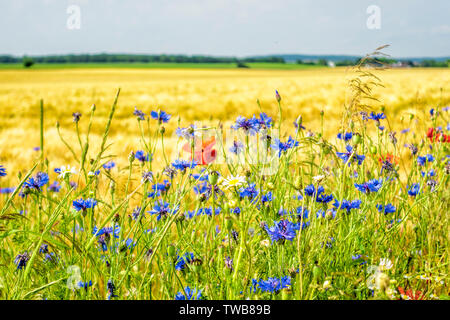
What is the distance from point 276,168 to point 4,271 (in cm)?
71

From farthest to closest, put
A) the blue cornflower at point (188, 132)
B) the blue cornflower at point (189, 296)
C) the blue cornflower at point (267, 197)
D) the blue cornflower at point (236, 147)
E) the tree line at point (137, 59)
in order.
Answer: the tree line at point (137, 59)
the blue cornflower at point (236, 147)
the blue cornflower at point (267, 197)
the blue cornflower at point (188, 132)
the blue cornflower at point (189, 296)

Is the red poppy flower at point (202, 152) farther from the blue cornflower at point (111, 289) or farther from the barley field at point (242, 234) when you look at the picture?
the blue cornflower at point (111, 289)

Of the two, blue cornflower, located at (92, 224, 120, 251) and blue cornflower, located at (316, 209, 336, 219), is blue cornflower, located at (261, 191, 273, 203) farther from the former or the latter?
blue cornflower, located at (92, 224, 120, 251)

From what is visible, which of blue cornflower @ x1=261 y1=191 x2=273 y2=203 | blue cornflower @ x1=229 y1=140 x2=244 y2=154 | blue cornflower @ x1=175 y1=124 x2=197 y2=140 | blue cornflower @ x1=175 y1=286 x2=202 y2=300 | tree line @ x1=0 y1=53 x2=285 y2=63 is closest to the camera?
blue cornflower @ x1=175 y1=286 x2=202 y2=300

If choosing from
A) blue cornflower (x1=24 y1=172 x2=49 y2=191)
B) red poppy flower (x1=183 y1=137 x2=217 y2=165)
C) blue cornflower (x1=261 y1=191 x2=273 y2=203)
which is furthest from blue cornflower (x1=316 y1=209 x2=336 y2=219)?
blue cornflower (x1=24 y1=172 x2=49 y2=191)

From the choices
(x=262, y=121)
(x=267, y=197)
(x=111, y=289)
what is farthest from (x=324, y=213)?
(x=111, y=289)

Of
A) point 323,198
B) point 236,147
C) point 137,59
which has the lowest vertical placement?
point 323,198

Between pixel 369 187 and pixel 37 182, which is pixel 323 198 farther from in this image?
pixel 37 182

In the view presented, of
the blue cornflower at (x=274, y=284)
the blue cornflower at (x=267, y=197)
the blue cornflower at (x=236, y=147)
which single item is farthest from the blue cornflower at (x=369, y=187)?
the blue cornflower at (x=236, y=147)

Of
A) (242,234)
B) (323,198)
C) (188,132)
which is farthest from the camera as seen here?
(323,198)

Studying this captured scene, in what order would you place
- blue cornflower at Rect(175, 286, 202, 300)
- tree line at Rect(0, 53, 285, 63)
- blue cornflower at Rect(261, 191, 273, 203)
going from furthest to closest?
tree line at Rect(0, 53, 285, 63) < blue cornflower at Rect(261, 191, 273, 203) < blue cornflower at Rect(175, 286, 202, 300)

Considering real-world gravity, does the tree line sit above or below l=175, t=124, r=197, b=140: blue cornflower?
above

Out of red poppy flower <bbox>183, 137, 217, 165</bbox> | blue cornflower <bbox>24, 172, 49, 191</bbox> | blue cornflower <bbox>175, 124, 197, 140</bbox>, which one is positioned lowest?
blue cornflower <bbox>24, 172, 49, 191</bbox>

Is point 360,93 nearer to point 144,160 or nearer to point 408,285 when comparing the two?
point 408,285
